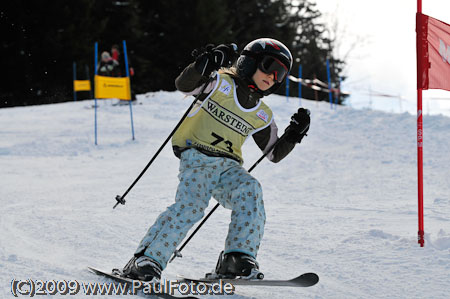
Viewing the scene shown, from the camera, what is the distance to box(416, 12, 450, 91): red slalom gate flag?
4684 mm

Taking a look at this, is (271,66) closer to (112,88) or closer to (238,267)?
(238,267)

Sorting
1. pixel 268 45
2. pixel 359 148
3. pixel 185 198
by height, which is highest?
pixel 268 45

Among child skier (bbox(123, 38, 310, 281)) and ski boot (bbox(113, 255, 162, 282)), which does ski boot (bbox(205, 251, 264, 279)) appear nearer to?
child skier (bbox(123, 38, 310, 281))

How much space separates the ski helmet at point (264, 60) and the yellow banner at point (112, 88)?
8.65 meters

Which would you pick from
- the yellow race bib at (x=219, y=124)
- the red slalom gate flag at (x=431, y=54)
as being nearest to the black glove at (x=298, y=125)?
the yellow race bib at (x=219, y=124)

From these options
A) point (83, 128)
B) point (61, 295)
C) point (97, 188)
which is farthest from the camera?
point (83, 128)

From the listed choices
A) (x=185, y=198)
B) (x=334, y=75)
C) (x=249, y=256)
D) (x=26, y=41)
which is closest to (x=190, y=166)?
(x=185, y=198)

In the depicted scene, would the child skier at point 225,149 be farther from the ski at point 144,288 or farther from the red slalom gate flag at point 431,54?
the red slalom gate flag at point 431,54

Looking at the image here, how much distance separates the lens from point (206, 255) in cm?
429

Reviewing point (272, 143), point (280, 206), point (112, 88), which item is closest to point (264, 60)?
point (272, 143)

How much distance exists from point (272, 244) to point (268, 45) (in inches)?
69.9

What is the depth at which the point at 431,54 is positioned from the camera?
4.70m

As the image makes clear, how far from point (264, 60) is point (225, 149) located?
0.60 m

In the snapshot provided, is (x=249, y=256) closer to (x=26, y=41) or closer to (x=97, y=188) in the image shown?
(x=97, y=188)
